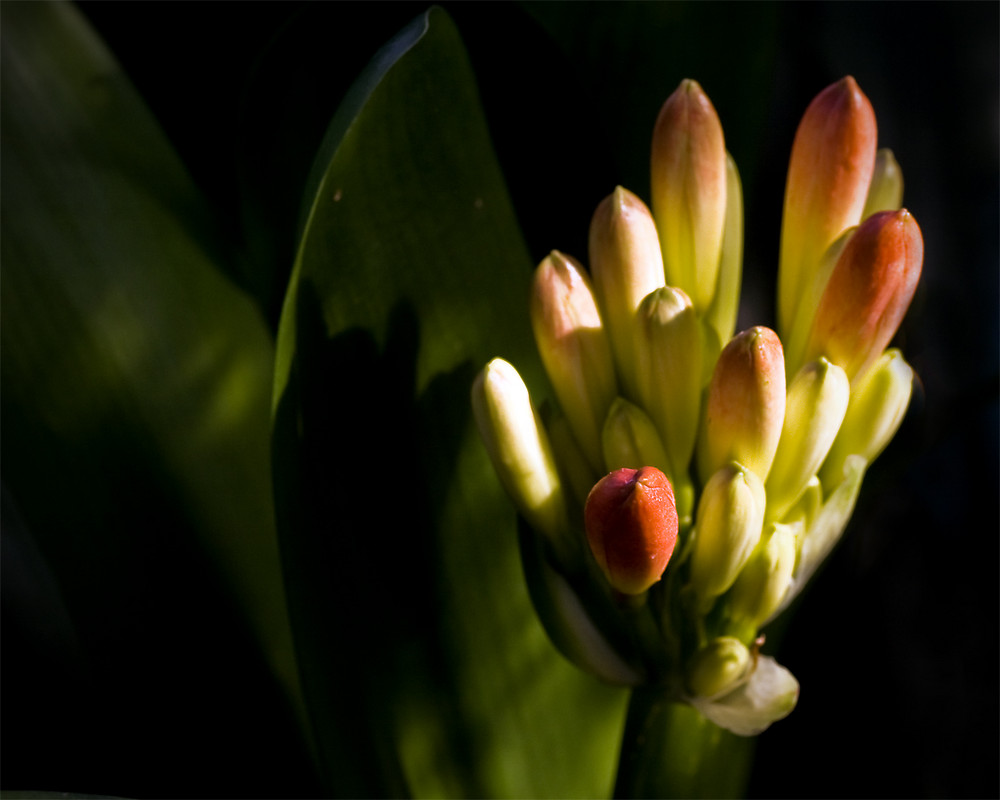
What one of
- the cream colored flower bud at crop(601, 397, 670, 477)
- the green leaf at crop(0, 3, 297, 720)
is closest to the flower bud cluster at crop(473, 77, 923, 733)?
the cream colored flower bud at crop(601, 397, 670, 477)

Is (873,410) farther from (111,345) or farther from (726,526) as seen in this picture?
(111,345)

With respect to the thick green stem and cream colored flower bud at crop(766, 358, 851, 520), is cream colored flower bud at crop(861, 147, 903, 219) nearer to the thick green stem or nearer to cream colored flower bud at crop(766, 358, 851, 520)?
cream colored flower bud at crop(766, 358, 851, 520)

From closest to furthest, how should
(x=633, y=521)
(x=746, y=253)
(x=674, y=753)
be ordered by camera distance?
(x=633, y=521), (x=674, y=753), (x=746, y=253)

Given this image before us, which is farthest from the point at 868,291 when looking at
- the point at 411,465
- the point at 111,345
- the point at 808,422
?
the point at 111,345

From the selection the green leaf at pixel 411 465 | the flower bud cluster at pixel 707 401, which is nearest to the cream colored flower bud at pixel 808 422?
the flower bud cluster at pixel 707 401

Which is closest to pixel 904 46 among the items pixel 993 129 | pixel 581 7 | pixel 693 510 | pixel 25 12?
pixel 993 129

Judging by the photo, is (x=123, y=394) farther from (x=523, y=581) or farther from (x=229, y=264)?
(x=523, y=581)

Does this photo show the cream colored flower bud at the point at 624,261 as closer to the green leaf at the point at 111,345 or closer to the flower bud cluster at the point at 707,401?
the flower bud cluster at the point at 707,401
